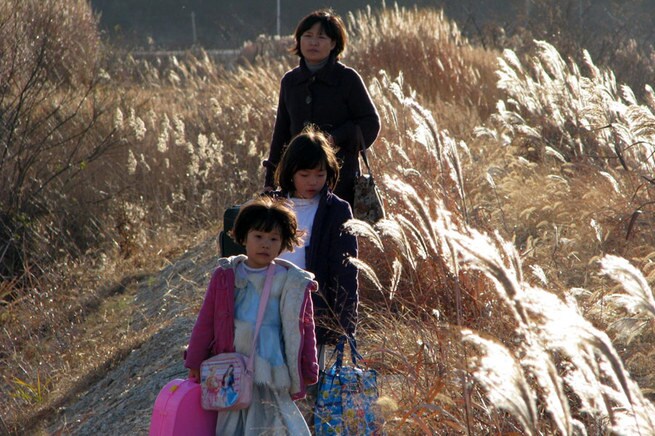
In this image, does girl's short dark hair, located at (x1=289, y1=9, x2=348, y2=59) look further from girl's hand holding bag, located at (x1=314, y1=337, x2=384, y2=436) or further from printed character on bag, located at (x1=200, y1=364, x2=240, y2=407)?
printed character on bag, located at (x1=200, y1=364, x2=240, y2=407)

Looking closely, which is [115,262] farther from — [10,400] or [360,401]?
[360,401]

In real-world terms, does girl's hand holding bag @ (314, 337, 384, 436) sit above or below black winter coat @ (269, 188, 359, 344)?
below

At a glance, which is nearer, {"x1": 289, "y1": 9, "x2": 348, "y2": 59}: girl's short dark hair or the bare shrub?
{"x1": 289, "y1": 9, "x2": 348, "y2": 59}: girl's short dark hair

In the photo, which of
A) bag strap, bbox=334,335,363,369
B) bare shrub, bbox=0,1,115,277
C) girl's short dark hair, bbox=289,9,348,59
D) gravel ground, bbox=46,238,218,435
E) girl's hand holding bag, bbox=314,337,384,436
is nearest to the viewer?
girl's hand holding bag, bbox=314,337,384,436

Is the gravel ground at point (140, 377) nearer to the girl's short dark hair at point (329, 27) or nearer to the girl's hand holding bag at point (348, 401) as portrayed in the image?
Answer: the girl's hand holding bag at point (348, 401)

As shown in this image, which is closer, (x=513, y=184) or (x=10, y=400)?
(x=10, y=400)

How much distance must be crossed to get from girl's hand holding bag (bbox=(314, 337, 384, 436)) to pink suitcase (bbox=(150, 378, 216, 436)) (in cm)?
42

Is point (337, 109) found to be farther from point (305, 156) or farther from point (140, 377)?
point (140, 377)

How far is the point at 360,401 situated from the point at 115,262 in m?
7.11

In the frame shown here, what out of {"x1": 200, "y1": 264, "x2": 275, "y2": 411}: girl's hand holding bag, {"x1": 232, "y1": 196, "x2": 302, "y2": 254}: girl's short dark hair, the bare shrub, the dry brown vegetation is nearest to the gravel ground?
the dry brown vegetation

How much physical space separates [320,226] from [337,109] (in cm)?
126

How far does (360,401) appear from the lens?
12.6 ft

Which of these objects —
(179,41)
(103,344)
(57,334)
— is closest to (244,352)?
(103,344)

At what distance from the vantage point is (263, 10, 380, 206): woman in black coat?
534 cm
